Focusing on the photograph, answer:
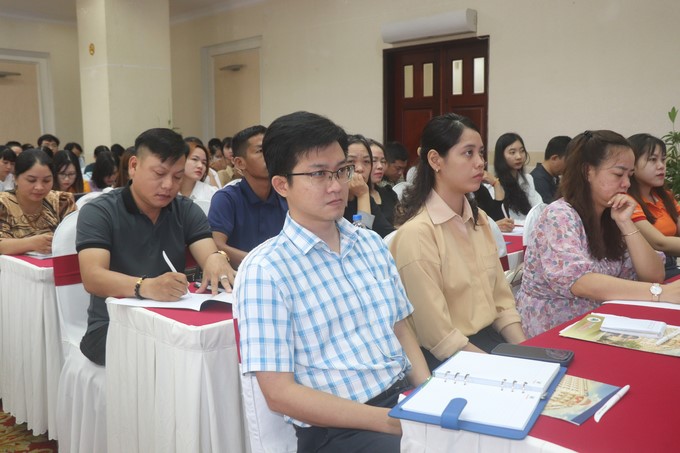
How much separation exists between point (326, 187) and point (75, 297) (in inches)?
55.3

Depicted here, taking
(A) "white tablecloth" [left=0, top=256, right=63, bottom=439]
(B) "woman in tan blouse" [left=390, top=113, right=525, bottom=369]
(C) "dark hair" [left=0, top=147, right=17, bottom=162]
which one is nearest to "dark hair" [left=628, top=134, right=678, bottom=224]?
(B) "woman in tan blouse" [left=390, top=113, right=525, bottom=369]

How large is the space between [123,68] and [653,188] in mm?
6762

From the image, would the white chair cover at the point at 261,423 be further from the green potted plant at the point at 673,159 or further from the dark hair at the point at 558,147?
the green potted plant at the point at 673,159

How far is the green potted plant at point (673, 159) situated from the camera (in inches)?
205

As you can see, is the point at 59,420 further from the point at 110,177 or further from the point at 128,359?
the point at 110,177

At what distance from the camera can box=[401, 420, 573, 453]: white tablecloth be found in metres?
0.95

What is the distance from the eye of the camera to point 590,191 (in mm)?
2209

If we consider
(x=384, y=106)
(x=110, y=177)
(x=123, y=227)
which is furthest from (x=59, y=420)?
(x=384, y=106)

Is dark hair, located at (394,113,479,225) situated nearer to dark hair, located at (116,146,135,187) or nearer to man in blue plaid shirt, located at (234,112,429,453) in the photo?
man in blue plaid shirt, located at (234,112,429,453)

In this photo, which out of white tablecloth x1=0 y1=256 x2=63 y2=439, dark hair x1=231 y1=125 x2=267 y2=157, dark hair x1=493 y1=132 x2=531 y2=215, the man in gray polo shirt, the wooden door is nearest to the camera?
the man in gray polo shirt

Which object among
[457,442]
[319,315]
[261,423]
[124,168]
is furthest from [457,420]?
[124,168]

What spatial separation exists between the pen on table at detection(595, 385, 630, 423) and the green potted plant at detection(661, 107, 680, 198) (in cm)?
470

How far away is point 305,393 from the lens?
4.09ft

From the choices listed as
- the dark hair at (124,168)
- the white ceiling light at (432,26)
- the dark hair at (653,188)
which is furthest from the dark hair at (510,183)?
the dark hair at (124,168)
